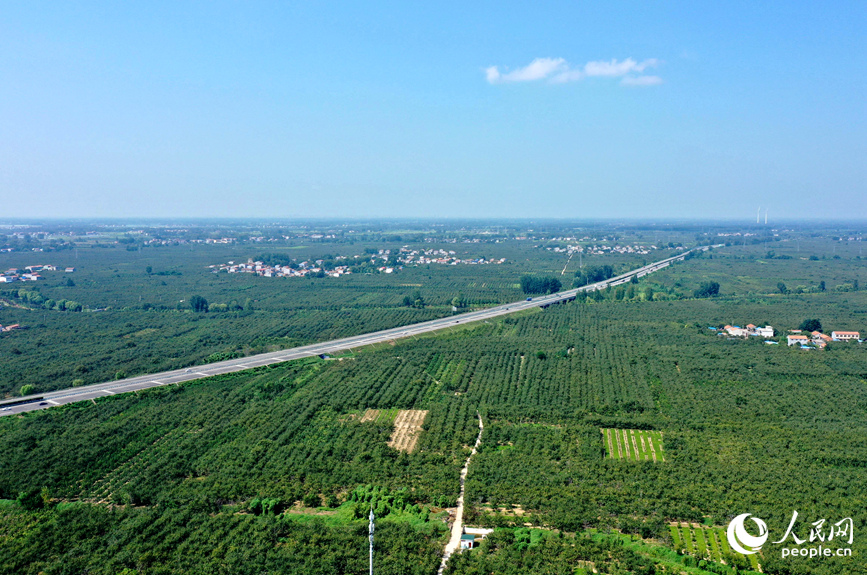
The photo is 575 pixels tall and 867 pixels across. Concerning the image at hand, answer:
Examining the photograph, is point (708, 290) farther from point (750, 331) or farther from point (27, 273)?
point (27, 273)

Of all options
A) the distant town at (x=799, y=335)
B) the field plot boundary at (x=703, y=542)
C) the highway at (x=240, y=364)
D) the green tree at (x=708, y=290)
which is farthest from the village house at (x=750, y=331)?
the field plot boundary at (x=703, y=542)

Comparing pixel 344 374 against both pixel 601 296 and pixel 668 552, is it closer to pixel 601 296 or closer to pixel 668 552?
pixel 668 552

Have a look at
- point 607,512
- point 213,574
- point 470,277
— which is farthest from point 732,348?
point 470,277

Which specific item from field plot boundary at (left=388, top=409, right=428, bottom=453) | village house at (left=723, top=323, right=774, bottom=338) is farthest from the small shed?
village house at (left=723, top=323, right=774, bottom=338)

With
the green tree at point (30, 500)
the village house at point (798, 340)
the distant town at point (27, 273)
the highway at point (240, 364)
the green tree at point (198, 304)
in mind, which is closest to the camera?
the green tree at point (30, 500)

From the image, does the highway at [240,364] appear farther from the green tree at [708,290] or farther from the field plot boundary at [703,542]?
the field plot boundary at [703,542]

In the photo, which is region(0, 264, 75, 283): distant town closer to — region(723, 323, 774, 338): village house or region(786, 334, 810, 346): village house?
region(723, 323, 774, 338): village house

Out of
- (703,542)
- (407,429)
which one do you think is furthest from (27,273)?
(703,542)
